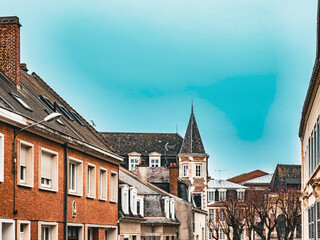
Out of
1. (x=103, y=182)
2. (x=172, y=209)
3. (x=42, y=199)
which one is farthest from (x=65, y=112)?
(x=172, y=209)

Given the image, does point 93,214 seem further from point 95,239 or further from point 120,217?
point 120,217

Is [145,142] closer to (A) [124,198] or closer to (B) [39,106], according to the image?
(A) [124,198]

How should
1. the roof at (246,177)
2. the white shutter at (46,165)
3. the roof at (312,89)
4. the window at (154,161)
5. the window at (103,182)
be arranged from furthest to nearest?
the roof at (246,177), the window at (154,161), the window at (103,182), the white shutter at (46,165), the roof at (312,89)

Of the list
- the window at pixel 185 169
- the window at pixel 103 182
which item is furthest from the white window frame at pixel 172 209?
the window at pixel 185 169

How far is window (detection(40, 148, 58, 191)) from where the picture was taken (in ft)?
82.6

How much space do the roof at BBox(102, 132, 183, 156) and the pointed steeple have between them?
2840 mm

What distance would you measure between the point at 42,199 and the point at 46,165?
1347mm

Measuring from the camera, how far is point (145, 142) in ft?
381

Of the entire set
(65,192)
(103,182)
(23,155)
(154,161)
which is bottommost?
(65,192)

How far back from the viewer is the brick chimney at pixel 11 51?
27125 mm

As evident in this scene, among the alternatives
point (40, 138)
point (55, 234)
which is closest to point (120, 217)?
point (55, 234)

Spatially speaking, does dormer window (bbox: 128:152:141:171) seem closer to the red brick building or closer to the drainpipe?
the red brick building

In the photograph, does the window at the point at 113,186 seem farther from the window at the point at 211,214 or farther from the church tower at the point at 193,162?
the window at the point at 211,214

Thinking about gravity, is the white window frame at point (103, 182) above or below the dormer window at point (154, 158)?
below
